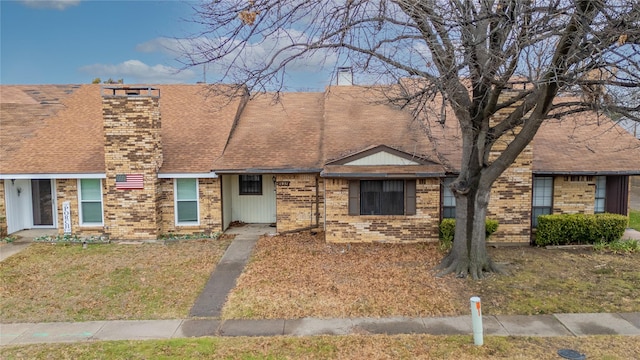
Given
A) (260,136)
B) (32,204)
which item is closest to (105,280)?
(32,204)

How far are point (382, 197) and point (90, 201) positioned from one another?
9.42 metres

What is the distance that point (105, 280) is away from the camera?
10.3 metres

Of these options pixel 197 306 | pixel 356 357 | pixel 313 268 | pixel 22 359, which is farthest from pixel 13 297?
pixel 356 357

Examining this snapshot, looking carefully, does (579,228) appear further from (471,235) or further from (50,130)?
(50,130)

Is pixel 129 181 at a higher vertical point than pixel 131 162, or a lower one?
lower

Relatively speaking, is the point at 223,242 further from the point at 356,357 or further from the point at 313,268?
the point at 356,357

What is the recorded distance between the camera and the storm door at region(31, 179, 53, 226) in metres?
15.3

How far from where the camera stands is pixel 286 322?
786 cm

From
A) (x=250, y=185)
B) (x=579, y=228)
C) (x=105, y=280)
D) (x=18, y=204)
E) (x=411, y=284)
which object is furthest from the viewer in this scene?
(x=250, y=185)

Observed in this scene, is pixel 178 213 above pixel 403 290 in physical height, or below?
above

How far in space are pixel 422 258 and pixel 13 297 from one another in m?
9.51

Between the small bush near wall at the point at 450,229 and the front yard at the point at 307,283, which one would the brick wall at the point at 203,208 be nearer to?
the front yard at the point at 307,283

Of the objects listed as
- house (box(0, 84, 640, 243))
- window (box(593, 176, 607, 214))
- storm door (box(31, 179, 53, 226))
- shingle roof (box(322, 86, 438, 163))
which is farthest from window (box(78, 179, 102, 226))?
window (box(593, 176, 607, 214))

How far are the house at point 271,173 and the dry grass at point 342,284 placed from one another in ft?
4.10
